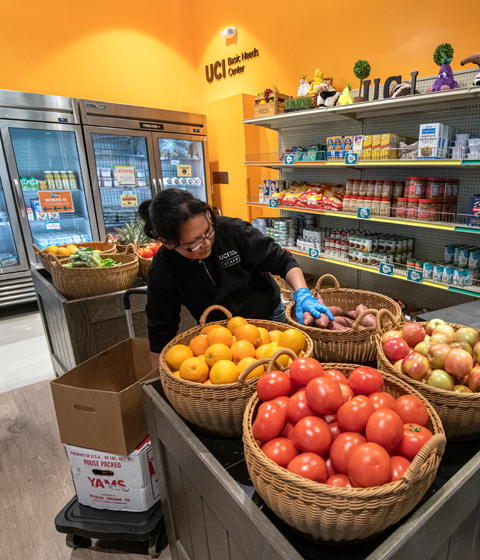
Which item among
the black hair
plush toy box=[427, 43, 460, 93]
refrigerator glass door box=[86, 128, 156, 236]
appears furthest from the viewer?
refrigerator glass door box=[86, 128, 156, 236]

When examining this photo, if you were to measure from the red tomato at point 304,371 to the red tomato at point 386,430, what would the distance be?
0.19 meters

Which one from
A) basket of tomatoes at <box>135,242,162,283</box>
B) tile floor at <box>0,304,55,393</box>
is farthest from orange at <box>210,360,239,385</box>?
tile floor at <box>0,304,55,393</box>

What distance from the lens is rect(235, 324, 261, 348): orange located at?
1231 mm

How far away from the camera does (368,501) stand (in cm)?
63

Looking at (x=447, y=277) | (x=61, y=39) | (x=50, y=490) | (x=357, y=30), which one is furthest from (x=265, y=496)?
(x=61, y=39)

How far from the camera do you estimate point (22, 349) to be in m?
3.95

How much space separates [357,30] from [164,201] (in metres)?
3.88

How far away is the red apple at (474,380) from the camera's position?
0.94 meters

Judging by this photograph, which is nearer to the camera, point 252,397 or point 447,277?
point 252,397

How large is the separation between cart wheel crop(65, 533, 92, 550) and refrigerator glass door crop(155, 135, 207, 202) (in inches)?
192

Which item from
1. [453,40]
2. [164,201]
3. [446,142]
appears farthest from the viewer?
[453,40]

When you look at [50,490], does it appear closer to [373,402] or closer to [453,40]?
[373,402]

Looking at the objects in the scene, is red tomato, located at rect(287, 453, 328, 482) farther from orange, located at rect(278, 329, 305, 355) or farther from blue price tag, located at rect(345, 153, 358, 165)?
blue price tag, located at rect(345, 153, 358, 165)

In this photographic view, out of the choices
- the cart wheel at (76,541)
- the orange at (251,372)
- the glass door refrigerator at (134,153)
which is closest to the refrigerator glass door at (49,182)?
the glass door refrigerator at (134,153)
